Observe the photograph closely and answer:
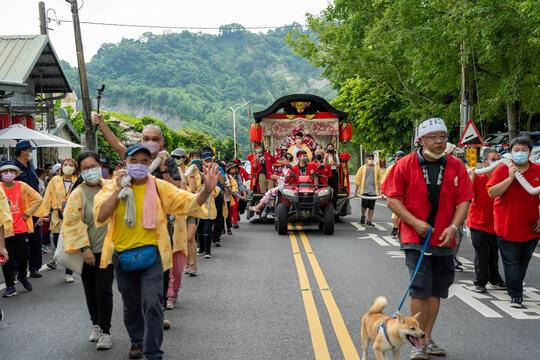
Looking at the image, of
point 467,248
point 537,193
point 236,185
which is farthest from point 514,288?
point 236,185

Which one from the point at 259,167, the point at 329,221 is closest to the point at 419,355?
the point at 329,221

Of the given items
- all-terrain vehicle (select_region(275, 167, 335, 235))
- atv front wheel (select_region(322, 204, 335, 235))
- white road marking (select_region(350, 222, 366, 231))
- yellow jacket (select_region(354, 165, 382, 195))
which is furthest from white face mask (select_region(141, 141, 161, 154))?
yellow jacket (select_region(354, 165, 382, 195))

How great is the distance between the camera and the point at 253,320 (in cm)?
650

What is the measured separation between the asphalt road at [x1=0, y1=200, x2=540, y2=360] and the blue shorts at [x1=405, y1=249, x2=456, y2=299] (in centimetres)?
55

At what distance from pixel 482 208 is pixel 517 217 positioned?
36.2 inches

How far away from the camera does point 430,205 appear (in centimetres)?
521

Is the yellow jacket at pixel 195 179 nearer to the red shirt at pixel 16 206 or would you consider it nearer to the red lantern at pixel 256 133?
the red shirt at pixel 16 206

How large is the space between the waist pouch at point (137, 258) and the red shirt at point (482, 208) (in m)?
4.74

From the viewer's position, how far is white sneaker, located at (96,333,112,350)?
5.57m

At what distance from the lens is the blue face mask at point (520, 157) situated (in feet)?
22.9

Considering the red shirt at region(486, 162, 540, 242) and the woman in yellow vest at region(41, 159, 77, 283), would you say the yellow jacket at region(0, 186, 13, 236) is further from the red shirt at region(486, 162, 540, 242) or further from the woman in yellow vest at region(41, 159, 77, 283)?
the red shirt at region(486, 162, 540, 242)

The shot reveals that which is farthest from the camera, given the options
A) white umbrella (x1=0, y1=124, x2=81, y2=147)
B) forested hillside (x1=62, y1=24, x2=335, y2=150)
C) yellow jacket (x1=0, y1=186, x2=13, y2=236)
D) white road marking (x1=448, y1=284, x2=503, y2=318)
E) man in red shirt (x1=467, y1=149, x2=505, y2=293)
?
forested hillside (x1=62, y1=24, x2=335, y2=150)

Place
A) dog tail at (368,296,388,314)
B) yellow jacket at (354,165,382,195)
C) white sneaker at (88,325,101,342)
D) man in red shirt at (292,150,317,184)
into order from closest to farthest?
1. dog tail at (368,296,388,314)
2. white sneaker at (88,325,101,342)
3. man in red shirt at (292,150,317,184)
4. yellow jacket at (354,165,382,195)

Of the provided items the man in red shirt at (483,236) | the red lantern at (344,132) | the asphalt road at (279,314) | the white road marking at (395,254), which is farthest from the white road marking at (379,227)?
the man in red shirt at (483,236)
